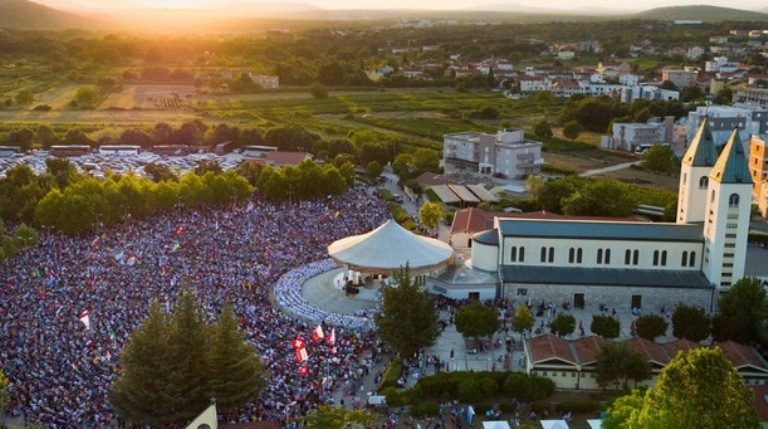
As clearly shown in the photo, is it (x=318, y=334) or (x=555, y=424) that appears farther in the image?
(x=318, y=334)

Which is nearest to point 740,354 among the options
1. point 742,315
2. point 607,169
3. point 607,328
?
point 742,315

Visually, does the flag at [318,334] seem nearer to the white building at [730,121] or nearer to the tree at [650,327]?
the tree at [650,327]

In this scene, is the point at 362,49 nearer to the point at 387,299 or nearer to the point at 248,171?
the point at 248,171

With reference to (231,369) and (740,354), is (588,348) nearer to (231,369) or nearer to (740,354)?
(740,354)

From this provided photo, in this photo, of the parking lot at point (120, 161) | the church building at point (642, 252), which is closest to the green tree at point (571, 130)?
the parking lot at point (120, 161)

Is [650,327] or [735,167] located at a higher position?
[735,167]

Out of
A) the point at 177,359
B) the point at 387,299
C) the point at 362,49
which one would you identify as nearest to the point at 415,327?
the point at 387,299

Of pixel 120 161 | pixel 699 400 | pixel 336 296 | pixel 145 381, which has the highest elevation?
pixel 699 400
